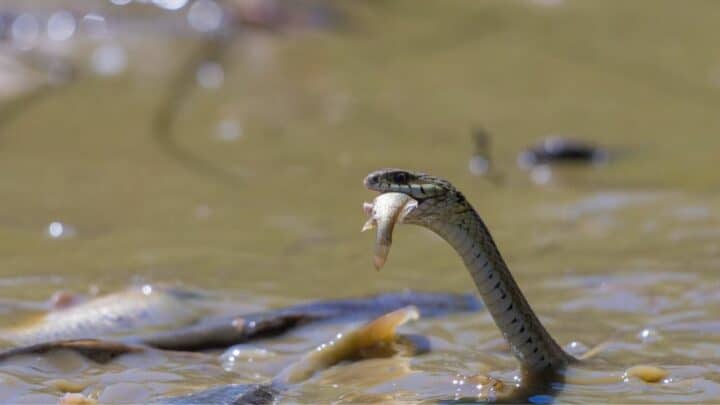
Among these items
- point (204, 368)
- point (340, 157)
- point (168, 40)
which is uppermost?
point (168, 40)

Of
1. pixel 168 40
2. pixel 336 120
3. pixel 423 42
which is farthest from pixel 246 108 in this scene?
pixel 423 42

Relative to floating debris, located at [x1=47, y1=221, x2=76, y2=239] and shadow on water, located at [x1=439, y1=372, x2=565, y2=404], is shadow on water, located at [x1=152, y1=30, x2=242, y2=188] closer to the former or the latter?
floating debris, located at [x1=47, y1=221, x2=76, y2=239]

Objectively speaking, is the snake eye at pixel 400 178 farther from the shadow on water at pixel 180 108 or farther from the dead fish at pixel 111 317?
the shadow on water at pixel 180 108

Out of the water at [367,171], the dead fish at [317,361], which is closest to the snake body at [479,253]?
the water at [367,171]

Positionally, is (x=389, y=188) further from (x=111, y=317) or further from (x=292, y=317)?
(x=111, y=317)

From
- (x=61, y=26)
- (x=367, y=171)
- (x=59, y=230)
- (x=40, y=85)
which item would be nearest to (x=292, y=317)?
(x=59, y=230)

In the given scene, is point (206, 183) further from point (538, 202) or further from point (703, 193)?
point (703, 193)

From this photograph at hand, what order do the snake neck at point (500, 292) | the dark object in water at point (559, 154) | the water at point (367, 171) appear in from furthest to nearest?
1. the dark object in water at point (559, 154)
2. the water at point (367, 171)
3. the snake neck at point (500, 292)
